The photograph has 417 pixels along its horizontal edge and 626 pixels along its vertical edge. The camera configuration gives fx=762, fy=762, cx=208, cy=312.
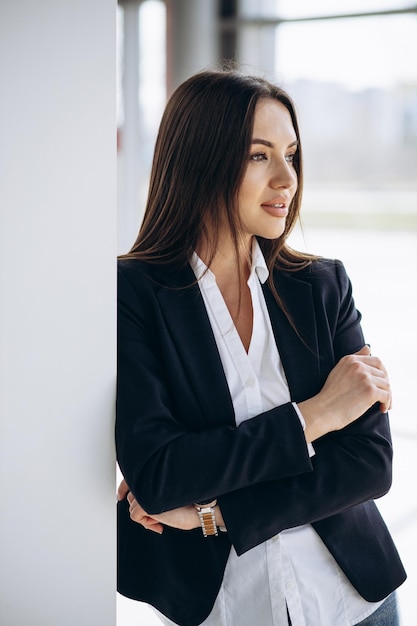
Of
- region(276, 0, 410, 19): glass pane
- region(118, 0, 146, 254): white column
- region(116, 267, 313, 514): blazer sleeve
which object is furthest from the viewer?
region(118, 0, 146, 254): white column

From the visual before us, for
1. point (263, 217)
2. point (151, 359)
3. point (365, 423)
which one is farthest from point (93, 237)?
point (365, 423)

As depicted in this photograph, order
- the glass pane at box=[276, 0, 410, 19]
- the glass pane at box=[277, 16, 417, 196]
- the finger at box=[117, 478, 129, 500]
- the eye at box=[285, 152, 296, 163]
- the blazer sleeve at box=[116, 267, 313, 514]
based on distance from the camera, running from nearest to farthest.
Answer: the blazer sleeve at box=[116, 267, 313, 514]
the finger at box=[117, 478, 129, 500]
the eye at box=[285, 152, 296, 163]
the glass pane at box=[276, 0, 410, 19]
the glass pane at box=[277, 16, 417, 196]

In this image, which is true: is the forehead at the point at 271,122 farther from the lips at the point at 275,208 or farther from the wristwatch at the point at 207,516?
the wristwatch at the point at 207,516

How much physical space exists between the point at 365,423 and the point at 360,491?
0.14m

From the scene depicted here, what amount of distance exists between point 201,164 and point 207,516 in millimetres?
731

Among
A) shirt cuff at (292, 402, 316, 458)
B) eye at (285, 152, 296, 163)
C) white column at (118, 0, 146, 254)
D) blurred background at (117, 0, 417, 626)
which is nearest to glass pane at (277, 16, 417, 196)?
blurred background at (117, 0, 417, 626)

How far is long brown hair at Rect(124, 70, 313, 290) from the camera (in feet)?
5.23

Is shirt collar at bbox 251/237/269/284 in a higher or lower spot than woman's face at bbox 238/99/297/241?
lower

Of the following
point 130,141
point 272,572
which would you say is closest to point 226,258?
point 272,572

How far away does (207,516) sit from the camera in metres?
1.40

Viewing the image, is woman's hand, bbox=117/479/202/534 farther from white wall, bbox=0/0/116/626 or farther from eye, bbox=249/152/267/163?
eye, bbox=249/152/267/163

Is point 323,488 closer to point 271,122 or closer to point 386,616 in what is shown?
point 386,616

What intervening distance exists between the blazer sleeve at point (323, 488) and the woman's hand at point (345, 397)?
52 mm

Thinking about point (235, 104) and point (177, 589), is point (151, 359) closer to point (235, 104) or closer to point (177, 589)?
point (177, 589)
